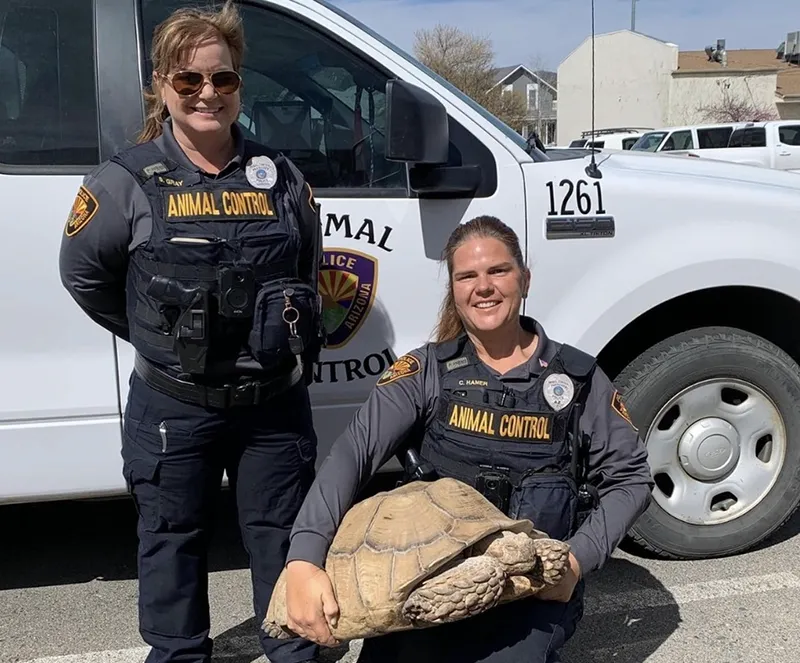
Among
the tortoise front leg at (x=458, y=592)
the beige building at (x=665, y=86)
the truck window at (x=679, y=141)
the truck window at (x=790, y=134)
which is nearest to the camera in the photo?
the tortoise front leg at (x=458, y=592)

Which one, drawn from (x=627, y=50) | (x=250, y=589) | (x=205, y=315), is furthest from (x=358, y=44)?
(x=627, y=50)

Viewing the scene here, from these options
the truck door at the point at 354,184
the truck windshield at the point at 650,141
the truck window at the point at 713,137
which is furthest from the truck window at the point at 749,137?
the truck door at the point at 354,184

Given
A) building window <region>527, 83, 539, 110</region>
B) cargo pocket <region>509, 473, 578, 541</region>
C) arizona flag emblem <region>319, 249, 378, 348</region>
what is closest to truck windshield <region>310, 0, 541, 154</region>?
arizona flag emblem <region>319, 249, 378, 348</region>

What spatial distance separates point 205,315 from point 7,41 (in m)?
1.28

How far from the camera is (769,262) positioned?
2.96 m

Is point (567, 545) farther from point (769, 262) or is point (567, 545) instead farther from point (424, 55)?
point (424, 55)

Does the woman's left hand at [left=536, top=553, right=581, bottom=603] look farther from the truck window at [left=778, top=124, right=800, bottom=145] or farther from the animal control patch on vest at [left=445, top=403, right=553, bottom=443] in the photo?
the truck window at [left=778, top=124, right=800, bottom=145]

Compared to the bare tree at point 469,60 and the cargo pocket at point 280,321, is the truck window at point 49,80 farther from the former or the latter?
the bare tree at point 469,60

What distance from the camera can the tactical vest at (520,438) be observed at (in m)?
2.02

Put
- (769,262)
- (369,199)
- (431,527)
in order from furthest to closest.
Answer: (769,262), (369,199), (431,527)

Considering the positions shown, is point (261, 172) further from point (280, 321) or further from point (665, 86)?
point (665, 86)

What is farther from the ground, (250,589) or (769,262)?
(769,262)

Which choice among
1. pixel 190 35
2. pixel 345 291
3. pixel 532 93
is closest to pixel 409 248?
pixel 345 291

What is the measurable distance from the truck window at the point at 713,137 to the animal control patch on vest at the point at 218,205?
1941 centimetres
